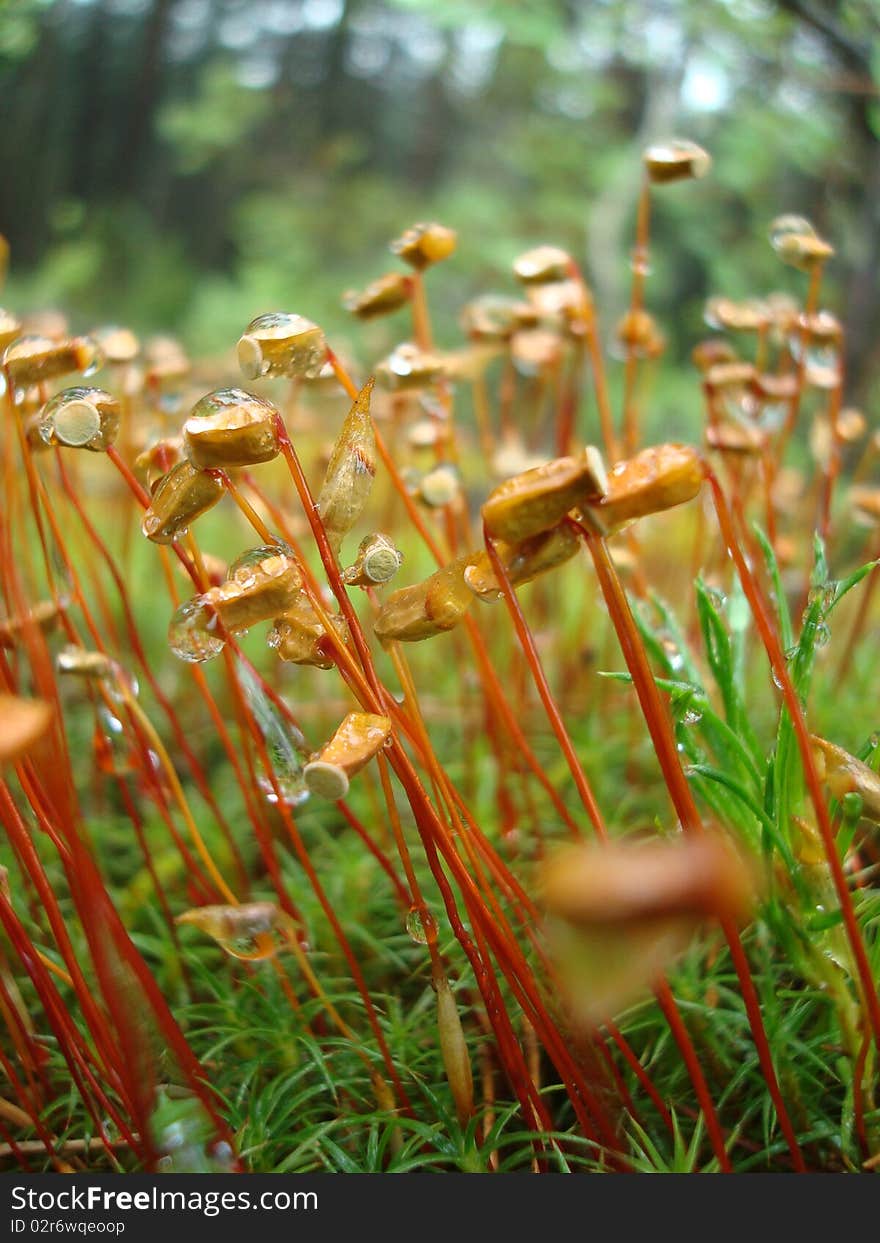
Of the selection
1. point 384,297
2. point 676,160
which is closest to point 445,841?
point 384,297

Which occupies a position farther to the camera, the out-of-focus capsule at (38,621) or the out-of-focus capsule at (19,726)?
the out-of-focus capsule at (38,621)

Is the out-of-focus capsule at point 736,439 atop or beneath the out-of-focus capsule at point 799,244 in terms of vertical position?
beneath

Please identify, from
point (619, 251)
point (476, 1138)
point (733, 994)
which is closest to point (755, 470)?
point (733, 994)

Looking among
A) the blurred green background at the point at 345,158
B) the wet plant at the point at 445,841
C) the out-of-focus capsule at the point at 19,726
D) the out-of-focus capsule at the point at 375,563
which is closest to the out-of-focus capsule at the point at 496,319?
the wet plant at the point at 445,841

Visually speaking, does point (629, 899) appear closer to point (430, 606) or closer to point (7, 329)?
point (430, 606)

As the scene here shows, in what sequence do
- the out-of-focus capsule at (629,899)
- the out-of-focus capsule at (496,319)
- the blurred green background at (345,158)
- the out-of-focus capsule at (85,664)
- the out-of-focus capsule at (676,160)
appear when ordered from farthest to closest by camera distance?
the blurred green background at (345,158)
the out-of-focus capsule at (496,319)
the out-of-focus capsule at (676,160)
the out-of-focus capsule at (85,664)
the out-of-focus capsule at (629,899)

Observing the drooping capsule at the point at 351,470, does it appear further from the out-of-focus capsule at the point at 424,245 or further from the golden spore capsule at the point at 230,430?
the out-of-focus capsule at the point at 424,245

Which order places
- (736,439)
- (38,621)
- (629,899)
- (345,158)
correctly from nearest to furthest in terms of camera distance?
(629,899) < (38,621) < (736,439) < (345,158)

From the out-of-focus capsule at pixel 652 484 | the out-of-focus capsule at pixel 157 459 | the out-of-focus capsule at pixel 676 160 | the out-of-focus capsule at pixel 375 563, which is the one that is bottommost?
the out-of-focus capsule at pixel 375 563
